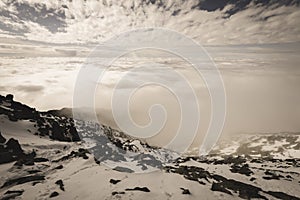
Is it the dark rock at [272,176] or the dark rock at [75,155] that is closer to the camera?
the dark rock at [272,176]

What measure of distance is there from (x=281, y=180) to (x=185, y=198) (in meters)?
24.3

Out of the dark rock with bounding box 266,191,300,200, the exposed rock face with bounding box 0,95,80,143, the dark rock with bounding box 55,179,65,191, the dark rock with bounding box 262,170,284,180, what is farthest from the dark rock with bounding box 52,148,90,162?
the dark rock with bounding box 262,170,284,180

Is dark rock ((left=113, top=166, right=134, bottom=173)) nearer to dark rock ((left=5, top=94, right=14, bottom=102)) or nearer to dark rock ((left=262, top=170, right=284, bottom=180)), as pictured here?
dark rock ((left=262, top=170, right=284, bottom=180))

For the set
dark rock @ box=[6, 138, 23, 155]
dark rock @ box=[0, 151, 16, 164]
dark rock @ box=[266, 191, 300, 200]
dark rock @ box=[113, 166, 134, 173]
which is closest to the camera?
dark rock @ box=[266, 191, 300, 200]

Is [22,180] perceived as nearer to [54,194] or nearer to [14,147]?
[54,194]

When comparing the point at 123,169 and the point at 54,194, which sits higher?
the point at 54,194

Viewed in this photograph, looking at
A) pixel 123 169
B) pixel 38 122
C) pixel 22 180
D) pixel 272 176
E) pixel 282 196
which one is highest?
pixel 38 122

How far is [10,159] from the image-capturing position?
136 ft

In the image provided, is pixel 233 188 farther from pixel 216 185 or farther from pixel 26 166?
pixel 26 166

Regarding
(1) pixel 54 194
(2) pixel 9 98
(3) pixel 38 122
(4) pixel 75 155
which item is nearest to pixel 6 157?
(4) pixel 75 155

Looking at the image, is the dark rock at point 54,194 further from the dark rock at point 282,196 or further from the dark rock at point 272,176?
the dark rock at point 272,176

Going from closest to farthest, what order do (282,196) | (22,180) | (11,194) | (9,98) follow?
(11,194), (22,180), (282,196), (9,98)

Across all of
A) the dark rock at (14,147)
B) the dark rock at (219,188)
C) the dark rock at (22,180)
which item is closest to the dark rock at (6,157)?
the dark rock at (14,147)

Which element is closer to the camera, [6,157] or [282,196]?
[282,196]
